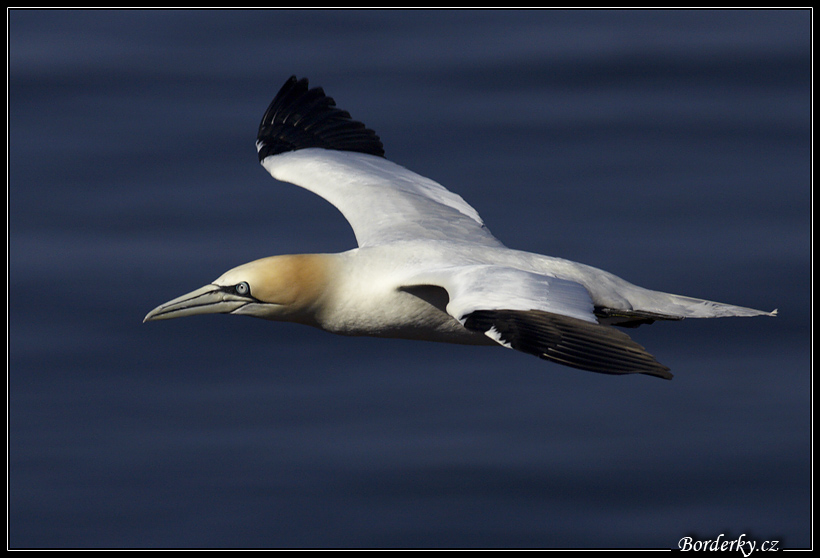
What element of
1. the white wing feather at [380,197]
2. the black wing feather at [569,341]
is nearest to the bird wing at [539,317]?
the black wing feather at [569,341]

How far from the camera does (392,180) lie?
12.2 m

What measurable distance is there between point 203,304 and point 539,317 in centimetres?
309

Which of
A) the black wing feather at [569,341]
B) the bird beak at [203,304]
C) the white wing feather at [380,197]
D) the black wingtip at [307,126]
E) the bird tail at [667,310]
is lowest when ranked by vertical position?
the black wing feather at [569,341]

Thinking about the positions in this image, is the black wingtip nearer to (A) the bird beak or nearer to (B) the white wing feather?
(B) the white wing feather

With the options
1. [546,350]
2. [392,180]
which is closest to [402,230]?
[392,180]

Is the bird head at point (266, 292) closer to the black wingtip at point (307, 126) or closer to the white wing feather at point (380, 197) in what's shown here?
the white wing feather at point (380, 197)

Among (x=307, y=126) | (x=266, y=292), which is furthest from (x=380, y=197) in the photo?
(x=266, y=292)

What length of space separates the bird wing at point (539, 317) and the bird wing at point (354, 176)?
1.92 metres

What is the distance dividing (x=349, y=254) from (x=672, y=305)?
8.79 feet

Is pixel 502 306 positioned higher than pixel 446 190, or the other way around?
pixel 446 190

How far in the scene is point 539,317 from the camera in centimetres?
812

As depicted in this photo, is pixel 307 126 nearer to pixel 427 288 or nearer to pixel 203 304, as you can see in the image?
pixel 203 304

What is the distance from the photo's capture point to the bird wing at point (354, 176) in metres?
11.2

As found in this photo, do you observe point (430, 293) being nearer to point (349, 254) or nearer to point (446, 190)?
point (349, 254)
